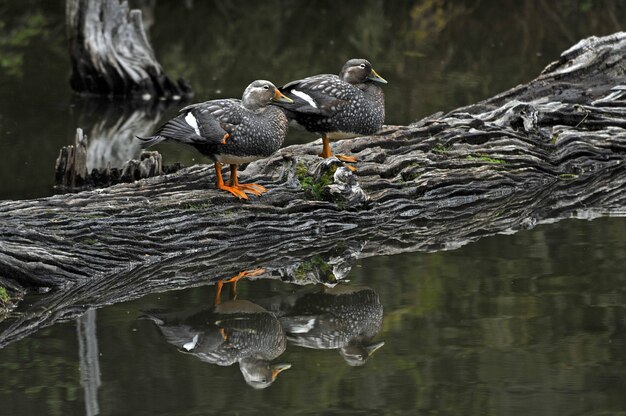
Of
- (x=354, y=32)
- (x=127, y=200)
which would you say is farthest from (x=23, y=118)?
(x=354, y=32)

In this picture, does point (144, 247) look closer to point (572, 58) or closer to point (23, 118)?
point (572, 58)

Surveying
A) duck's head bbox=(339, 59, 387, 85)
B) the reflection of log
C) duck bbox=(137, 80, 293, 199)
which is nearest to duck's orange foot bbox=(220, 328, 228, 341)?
duck bbox=(137, 80, 293, 199)

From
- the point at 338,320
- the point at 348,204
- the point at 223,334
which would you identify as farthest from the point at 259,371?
the point at 348,204

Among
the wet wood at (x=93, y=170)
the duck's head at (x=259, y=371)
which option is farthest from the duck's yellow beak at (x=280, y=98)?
the duck's head at (x=259, y=371)

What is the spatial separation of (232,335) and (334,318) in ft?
2.39

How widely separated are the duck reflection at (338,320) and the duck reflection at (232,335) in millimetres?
148

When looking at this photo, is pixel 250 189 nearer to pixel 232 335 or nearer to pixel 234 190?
pixel 234 190

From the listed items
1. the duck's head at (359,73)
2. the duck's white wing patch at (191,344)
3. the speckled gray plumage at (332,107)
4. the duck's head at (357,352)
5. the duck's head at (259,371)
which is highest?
the duck's head at (359,73)

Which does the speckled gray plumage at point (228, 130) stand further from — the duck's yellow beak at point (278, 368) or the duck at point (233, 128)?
the duck's yellow beak at point (278, 368)

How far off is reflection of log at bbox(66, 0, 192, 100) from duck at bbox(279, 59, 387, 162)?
623cm

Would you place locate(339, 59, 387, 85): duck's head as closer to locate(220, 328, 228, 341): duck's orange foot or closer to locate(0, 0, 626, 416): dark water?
locate(0, 0, 626, 416): dark water

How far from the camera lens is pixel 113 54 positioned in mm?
15664

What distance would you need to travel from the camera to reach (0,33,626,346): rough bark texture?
8648 mm

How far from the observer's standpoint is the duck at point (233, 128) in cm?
892
